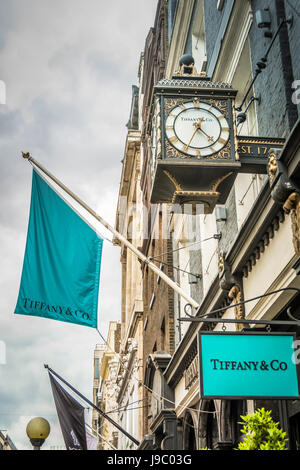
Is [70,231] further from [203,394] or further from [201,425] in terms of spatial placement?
[203,394]

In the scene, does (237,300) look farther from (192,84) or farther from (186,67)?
(186,67)

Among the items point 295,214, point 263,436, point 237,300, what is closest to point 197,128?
point 295,214

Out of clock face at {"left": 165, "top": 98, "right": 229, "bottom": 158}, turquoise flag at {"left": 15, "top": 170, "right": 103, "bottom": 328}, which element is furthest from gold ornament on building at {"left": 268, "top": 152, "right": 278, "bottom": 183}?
turquoise flag at {"left": 15, "top": 170, "right": 103, "bottom": 328}

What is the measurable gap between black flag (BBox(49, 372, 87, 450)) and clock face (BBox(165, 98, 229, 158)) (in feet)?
→ 28.6

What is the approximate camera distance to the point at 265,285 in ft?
26.3

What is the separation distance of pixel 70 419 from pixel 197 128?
9.19 metres

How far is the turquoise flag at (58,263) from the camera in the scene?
35.4 ft

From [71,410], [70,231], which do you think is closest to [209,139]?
[70,231]

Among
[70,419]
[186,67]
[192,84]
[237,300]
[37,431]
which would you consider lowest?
[37,431]

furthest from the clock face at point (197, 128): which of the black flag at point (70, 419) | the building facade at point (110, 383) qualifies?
the building facade at point (110, 383)

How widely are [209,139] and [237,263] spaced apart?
1928 mm

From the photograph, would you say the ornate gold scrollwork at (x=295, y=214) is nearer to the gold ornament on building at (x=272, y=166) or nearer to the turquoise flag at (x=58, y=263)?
the gold ornament on building at (x=272, y=166)

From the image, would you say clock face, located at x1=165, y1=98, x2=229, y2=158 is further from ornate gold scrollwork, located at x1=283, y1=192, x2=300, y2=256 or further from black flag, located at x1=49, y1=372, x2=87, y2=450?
black flag, located at x1=49, y1=372, x2=87, y2=450

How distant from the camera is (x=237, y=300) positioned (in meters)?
9.27
